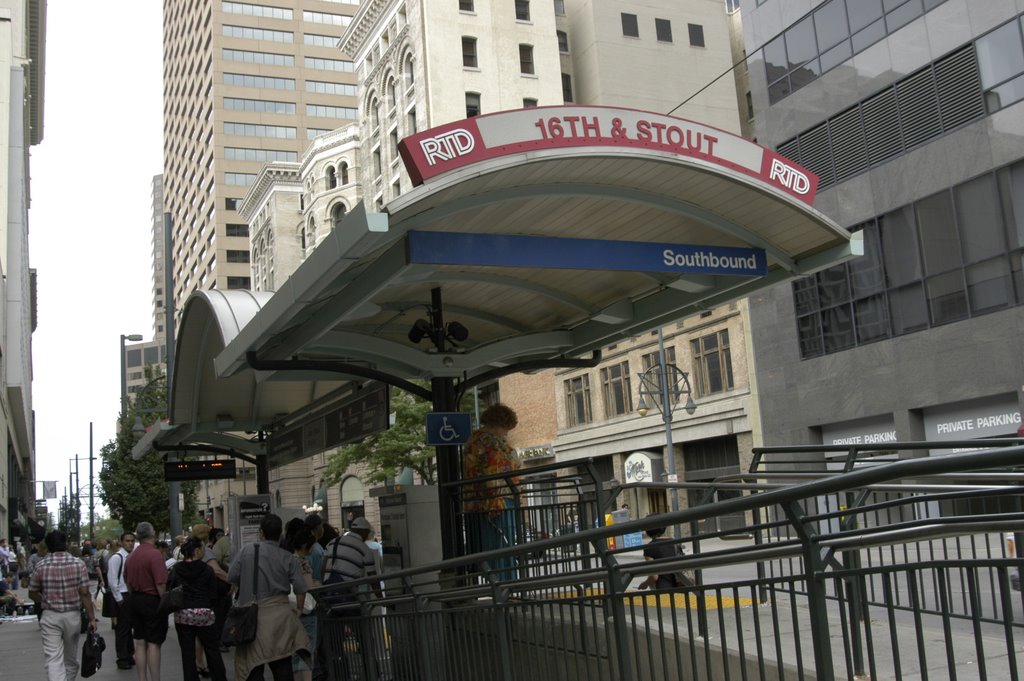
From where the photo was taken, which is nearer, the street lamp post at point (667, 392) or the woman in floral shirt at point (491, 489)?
the woman in floral shirt at point (491, 489)

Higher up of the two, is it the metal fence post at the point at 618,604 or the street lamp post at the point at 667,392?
the street lamp post at the point at 667,392

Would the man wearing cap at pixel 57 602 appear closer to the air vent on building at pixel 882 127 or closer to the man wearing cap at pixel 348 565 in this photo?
the man wearing cap at pixel 348 565

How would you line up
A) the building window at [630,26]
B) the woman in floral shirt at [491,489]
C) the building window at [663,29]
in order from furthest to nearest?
1. the building window at [663,29]
2. the building window at [630,26]
3. the woman in floral shirt at [491,489]

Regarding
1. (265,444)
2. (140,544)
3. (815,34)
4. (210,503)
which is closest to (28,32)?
(210,503)

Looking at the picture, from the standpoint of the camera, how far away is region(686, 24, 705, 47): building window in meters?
64.0

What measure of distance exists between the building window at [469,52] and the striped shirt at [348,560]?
169 feet

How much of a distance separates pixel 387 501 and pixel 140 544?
9.04 ft

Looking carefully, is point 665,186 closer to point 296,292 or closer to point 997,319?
point 296,292

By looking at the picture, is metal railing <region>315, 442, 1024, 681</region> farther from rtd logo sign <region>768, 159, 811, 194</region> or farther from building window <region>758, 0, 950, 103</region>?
building window <region>758, 0, 950, 103</region>

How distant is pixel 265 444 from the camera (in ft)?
61.1

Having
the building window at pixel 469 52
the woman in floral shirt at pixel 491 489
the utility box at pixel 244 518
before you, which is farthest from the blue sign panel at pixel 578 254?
the building window at pixel 469 52

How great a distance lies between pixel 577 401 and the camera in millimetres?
54500

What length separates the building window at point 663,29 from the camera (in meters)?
62.5

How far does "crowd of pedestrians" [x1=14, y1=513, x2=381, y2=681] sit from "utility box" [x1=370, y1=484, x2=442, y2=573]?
264mm
